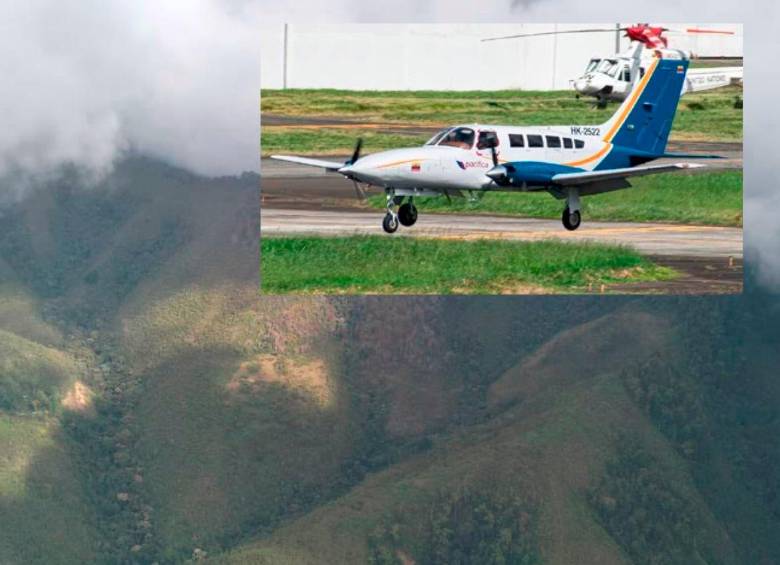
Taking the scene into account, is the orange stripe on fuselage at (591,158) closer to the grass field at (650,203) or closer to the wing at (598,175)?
the wing at (598,175)

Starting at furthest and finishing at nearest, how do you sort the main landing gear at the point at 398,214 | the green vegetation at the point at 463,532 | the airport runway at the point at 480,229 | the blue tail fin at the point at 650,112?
the green vegetation at the point at 463,532 < the blue tail fin at the point at 650,112 < the airport runway at the point at 480,229 < the main landing gear at the point at 398,214

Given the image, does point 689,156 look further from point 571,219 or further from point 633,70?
point 571,219

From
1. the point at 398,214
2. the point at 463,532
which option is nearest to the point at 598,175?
the point at 398,214

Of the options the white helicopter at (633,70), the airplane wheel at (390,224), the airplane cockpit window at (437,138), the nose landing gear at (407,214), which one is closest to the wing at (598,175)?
the white helicopter at (633,70)

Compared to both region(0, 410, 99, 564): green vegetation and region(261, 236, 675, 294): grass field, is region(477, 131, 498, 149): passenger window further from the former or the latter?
region(0, 410, 99, 564): green vegetation

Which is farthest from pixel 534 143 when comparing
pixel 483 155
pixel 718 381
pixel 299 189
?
pixel 718 381

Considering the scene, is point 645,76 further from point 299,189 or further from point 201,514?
point 201,514
